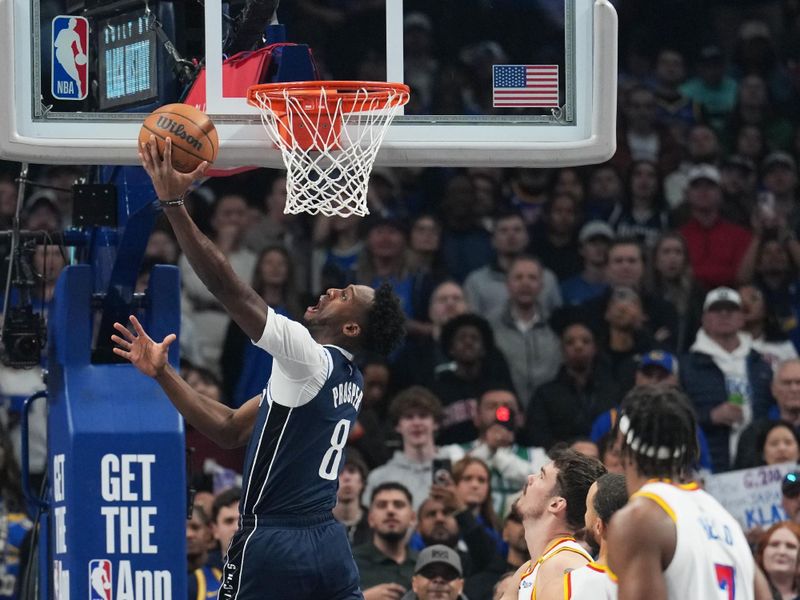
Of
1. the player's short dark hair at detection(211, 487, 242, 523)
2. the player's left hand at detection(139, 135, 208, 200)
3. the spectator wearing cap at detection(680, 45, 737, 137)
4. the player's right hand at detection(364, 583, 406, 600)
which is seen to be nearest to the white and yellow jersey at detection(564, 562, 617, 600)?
the player's left hand at detection(139, 135, 208, 200)

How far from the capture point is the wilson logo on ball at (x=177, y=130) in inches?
242

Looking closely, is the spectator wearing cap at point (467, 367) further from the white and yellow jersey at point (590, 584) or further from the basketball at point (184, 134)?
the white and yellow jersey at point (590, 584)

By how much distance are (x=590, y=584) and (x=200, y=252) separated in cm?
184

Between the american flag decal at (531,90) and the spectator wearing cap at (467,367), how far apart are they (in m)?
4.19

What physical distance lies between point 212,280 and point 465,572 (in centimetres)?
416

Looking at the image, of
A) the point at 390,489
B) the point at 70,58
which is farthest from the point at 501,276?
the point at 70,58

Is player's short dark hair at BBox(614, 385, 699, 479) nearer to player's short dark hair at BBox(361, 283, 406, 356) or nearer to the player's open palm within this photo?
player's short dark hair at BBox(361, 283, 406, 356)

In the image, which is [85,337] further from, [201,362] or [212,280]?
[201,362]

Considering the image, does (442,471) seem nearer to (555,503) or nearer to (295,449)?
(555,503)

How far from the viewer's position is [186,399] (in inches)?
263

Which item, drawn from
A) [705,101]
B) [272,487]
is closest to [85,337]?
[272,487]

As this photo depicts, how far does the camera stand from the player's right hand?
357 inches

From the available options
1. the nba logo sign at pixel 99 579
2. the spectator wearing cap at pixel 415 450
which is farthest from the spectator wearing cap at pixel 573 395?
the nba logo sign at pixel 99 579

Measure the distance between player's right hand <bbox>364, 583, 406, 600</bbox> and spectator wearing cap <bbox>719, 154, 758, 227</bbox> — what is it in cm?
568
